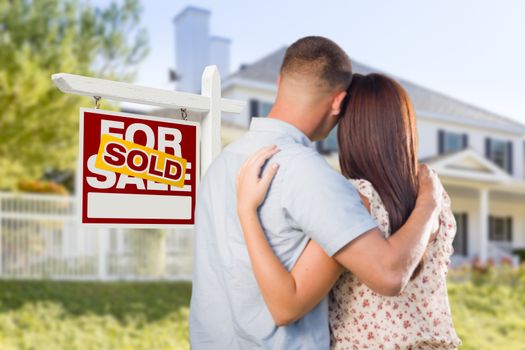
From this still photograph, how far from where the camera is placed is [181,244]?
1351 centimetres

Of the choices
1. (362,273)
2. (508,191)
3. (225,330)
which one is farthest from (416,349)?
(508,191)

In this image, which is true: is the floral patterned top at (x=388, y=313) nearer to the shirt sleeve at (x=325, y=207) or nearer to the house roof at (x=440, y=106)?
the shirt sleeve at (x=325, y=207)

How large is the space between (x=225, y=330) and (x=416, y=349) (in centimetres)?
56

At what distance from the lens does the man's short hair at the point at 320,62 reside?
1834mm

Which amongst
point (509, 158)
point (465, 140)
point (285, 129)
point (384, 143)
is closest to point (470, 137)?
point (465, 140)

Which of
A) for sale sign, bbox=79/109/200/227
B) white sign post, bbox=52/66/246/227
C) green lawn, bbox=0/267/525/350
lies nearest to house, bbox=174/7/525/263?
green lawn, bbox=0/267/525/350

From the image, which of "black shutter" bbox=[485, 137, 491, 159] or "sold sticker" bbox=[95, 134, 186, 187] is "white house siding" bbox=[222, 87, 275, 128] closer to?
"black shutter" bbox=[485, 137, 491, 159]

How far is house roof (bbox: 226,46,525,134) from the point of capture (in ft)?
63.6

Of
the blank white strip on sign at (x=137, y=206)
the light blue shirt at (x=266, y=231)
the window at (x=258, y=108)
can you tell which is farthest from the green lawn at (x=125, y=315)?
the light blue shirt at (x=266, y=231)

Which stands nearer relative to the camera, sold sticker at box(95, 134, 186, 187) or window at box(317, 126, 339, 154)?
sold sticker at box(95, 134, 186, 187)

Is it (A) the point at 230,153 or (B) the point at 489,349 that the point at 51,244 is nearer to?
(B) the point at 489,349

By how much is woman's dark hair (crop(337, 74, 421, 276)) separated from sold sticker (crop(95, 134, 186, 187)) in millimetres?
900

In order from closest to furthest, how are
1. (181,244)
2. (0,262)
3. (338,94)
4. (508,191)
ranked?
(338,94), (0,262), (181,244), (508,191)

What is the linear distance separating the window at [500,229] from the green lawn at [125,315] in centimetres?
1003
